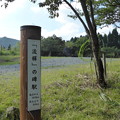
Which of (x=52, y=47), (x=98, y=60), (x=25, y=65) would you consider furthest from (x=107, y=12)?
(x=52, y=47)

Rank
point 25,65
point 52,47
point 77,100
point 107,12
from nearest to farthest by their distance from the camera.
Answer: point 25,65 → point 77,100 → point 107,12 → point 52,47

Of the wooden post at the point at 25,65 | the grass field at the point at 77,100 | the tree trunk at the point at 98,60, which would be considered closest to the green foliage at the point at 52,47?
the grass field at the point at 77,100

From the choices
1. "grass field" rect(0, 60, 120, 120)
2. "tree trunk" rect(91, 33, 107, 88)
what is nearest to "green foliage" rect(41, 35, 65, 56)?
"grass field" rect(0, 60, 120, 120)

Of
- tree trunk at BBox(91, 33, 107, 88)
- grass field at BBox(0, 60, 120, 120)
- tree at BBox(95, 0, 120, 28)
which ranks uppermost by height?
tree at BBox(95, 0, 120, 28)

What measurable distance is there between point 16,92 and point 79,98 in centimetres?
165

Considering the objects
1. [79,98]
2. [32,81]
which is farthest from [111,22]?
[32,81]

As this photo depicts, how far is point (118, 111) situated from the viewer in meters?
3.59

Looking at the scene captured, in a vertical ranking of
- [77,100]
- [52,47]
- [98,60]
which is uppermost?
[52,47]

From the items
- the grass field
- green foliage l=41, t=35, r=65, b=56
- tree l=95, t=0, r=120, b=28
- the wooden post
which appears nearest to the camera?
the wooden post

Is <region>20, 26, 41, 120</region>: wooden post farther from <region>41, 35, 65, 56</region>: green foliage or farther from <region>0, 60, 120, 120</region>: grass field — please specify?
<region>41, 35, 65, 56</region>: green foliage

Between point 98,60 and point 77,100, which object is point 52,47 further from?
point 77,100

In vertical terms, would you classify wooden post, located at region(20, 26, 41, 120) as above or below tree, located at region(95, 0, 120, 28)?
below

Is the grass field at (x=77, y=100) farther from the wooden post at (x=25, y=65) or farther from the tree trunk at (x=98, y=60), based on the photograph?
the wooden post at (x=25, y=65)

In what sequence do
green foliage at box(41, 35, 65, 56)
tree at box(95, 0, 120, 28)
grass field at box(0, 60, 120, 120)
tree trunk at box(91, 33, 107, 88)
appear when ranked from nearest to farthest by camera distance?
grass field at box(0, 60, 120, 120), tree trunk at box(91, 33, 107, 88), tree at box(95, 0, 120, 28), green foliage at box(41, 35, 65, 56)
